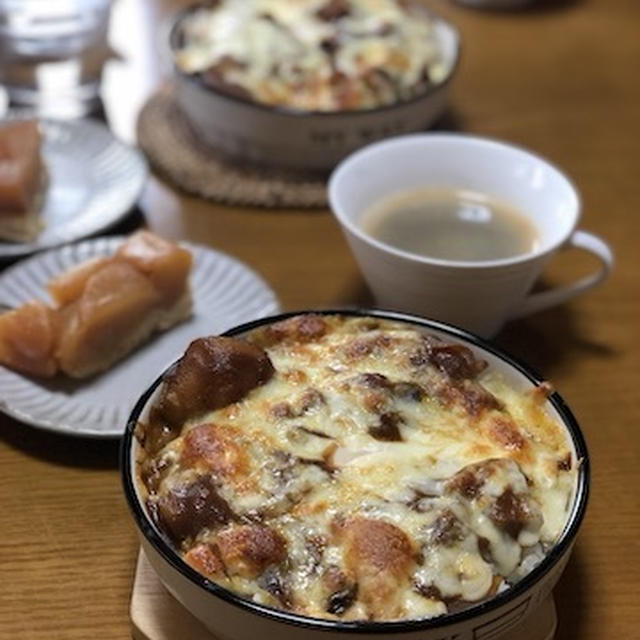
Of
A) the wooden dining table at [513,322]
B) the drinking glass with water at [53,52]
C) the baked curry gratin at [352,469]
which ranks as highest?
the baked curry gratin at [352,469]

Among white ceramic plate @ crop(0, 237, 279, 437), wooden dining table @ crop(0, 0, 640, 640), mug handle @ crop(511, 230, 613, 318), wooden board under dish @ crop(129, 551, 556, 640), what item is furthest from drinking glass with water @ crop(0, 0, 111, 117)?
wooden board under dish @ crop(129, 551, 556, 640)

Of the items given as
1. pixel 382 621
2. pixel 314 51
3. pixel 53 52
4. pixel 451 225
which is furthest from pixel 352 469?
pixel 53 52

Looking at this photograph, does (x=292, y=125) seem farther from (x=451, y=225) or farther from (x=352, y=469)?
(x=352, y=469)

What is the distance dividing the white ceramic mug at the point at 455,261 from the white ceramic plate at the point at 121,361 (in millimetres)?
157

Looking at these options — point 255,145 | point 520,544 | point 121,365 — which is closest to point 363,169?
point 255,145

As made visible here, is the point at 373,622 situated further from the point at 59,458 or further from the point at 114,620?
the point at 59,458

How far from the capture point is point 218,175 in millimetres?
1617

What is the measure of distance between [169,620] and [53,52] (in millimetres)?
1154

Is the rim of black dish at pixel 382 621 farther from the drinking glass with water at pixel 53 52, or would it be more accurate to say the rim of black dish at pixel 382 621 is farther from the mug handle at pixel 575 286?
the drinking glass with water at pixel 53 52

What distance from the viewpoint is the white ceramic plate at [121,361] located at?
46.4 inches

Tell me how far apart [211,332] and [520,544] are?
0.54 meters

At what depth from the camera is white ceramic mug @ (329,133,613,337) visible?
125 centimetres

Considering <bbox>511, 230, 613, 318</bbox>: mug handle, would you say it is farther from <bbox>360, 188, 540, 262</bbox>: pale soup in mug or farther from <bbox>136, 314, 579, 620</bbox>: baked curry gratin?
<bbox>136, 314, 579, 620</bbox>: baked curry gratin

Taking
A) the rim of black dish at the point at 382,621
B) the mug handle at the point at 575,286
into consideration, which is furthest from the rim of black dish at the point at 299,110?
the rim of black dish at the point at 382,621
